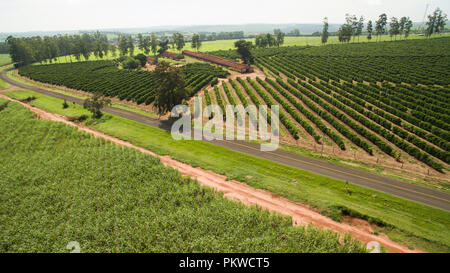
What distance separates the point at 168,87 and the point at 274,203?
1427 inches

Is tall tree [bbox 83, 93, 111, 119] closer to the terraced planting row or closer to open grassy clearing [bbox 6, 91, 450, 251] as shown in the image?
the terraced planting row

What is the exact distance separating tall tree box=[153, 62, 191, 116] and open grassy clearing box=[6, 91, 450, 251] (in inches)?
317

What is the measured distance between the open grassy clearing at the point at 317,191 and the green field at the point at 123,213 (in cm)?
519

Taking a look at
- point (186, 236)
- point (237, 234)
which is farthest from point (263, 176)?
point (186, 236)

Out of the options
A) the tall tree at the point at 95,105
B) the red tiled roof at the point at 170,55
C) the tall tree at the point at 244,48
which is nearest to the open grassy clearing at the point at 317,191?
the tall tree at the point at 95,105

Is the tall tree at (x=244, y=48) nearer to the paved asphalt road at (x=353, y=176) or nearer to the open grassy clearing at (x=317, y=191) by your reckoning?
the open grassy clearing at (x=317, y=191)

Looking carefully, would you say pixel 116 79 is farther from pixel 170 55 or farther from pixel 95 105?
pixel 170 55

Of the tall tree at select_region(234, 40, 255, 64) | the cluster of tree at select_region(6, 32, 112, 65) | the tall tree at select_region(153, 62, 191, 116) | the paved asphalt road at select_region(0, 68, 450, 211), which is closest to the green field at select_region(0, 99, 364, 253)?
the paved asphalt road at select_region(0, 68, 450, 211)

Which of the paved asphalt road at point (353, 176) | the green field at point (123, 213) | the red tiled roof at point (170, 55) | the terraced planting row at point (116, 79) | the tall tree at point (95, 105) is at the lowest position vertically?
the green field at point (123, 213)

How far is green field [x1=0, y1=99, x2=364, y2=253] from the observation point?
22031mm

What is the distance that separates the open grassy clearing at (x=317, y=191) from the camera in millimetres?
23422

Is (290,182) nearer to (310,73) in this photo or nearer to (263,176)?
(263,176)

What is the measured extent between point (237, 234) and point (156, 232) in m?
8.43

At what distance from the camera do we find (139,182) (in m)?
32.2
